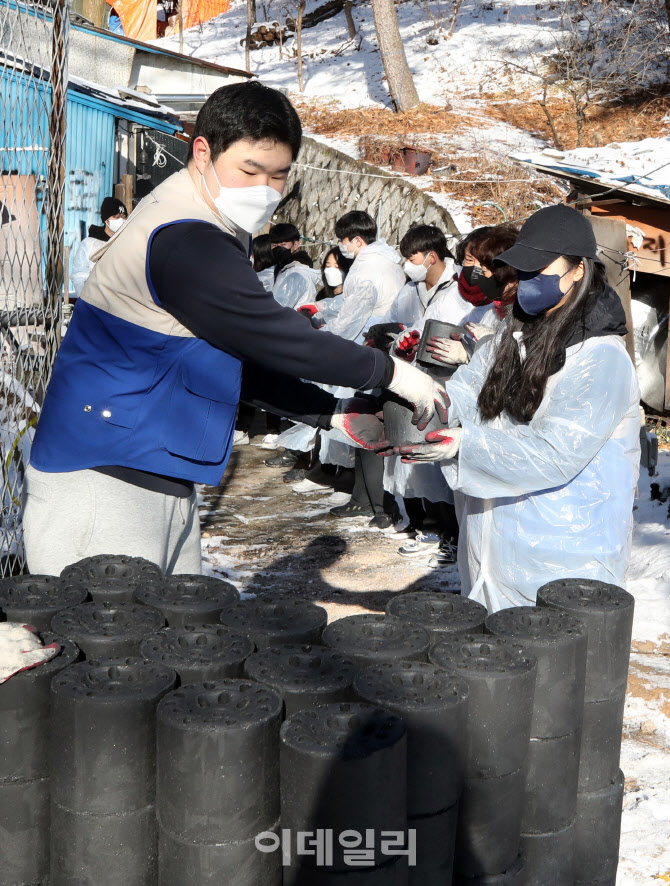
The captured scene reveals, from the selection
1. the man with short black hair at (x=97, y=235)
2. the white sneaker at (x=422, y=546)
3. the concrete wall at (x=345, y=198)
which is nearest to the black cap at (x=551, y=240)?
the white sneaker at (x=422, y=546)

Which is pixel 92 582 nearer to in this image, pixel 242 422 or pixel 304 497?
pixel 304 497

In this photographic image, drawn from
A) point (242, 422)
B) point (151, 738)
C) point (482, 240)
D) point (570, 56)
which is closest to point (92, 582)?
Answer: point (151, 738)

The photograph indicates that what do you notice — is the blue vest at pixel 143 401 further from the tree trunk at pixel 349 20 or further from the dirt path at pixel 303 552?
the tree trunk at pixel 349 20

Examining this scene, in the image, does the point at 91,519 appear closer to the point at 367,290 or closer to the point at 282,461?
the point at 367,290

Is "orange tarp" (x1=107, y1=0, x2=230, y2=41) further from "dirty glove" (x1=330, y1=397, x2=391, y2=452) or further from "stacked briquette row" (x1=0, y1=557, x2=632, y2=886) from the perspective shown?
"stacked briquette row" (x1=0, y1=557, x2=632, y2=886)

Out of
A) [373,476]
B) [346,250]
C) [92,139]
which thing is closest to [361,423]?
[373,476]

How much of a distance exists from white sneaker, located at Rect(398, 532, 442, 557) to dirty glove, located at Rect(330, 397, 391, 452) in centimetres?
341

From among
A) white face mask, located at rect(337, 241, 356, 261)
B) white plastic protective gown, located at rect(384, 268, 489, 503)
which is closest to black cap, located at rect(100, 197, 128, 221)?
white face mask, located at rect(337, 241, 356, 261)

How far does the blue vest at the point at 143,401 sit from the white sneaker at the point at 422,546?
13.3ft

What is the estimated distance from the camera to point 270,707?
1479 millimetres

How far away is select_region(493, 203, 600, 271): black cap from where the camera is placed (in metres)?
2.55

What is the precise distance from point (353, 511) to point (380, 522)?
383 mm

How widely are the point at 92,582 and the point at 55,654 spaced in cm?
42

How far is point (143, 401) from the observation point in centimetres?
211
